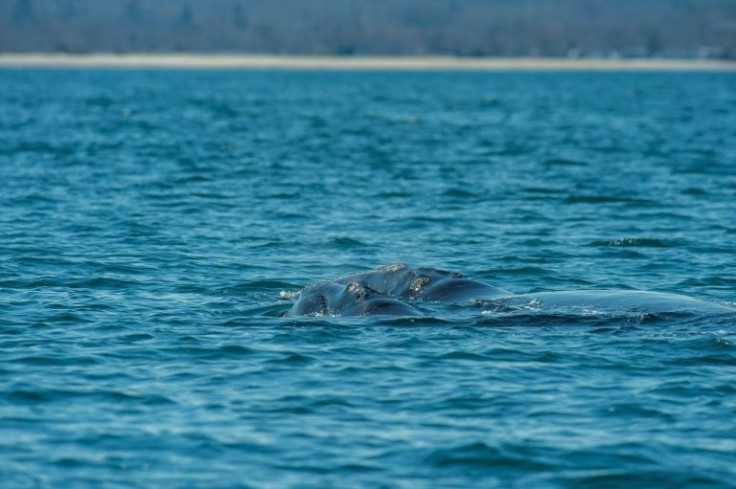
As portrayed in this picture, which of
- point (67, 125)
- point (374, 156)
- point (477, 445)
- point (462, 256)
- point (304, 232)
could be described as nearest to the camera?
point (477, 445)

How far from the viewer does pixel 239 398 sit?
13.8 metres

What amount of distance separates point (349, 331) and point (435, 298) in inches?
78.2

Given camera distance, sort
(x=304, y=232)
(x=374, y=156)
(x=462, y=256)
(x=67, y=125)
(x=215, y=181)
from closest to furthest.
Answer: (x=462, y=256) → (x=304, y=232) → (x=215, y=181) → (x=374, y=156) → (x=67, y=125)

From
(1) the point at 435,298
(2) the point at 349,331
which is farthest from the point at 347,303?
(1) the point at 435,298

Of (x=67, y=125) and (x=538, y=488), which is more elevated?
(x=67, y=125)

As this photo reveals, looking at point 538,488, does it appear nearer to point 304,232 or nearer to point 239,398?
point 239,398

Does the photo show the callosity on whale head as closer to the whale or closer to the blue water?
the whale

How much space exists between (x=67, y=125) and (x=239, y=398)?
150 ft

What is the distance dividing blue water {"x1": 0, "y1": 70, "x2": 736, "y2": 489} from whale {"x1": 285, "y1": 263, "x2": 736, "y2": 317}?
0.41m

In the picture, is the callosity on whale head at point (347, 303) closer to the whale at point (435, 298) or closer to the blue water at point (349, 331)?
the whale at point (435, 298)

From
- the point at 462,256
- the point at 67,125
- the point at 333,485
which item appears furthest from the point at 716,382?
the point at 67,125

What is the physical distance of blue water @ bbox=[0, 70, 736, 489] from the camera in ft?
39.8

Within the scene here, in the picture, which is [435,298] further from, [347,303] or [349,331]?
[349,331]

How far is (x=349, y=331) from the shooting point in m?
16.5
